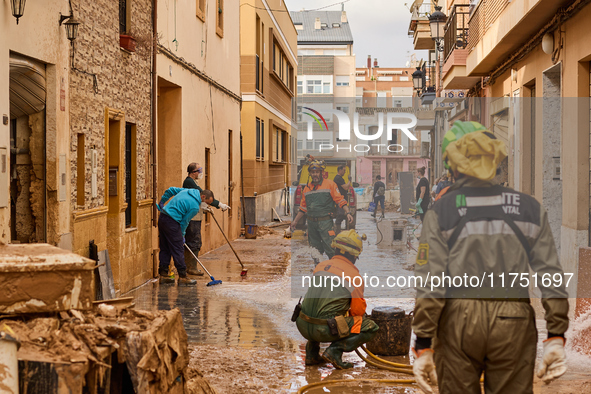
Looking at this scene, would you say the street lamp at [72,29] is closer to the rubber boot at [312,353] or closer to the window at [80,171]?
the window at [80,171]

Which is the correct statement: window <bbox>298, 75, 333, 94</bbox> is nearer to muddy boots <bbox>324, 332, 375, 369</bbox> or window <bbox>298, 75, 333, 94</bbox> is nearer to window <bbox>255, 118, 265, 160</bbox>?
window <bbox>255, 118, 265, 160</bbox>

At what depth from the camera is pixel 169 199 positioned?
1188cm

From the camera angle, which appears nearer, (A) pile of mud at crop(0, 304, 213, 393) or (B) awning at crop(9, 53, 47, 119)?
(A) pile of mud at crop(0, 304, 213, 393)

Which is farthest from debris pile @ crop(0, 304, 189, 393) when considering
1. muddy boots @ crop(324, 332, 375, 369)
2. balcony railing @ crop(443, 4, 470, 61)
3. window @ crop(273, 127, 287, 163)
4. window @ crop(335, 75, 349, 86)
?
window @ crop(335, 75, 349, 86)

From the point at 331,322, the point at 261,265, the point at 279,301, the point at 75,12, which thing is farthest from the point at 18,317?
the point at 261,265

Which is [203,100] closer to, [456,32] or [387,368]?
[456,32]

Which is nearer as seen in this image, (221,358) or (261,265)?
(221,358)

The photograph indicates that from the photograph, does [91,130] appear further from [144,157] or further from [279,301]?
[279,301]

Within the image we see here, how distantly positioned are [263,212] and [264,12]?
20.9 ft

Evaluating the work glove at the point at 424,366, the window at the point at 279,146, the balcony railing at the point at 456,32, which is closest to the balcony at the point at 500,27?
the balcony railing at the point at 456,32

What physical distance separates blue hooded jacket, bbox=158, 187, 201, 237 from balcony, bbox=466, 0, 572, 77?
5.25m

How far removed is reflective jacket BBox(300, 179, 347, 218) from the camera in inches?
410

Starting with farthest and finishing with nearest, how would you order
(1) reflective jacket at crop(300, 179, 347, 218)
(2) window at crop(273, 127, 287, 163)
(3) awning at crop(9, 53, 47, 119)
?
(2) window at crop(273, 127, 287, 163) → (1) reflective jacket at crop(300, 179, 347, 218) → (3) awning at crop(9, 53, 47, 119)

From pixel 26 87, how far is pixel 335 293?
3.84 meters
